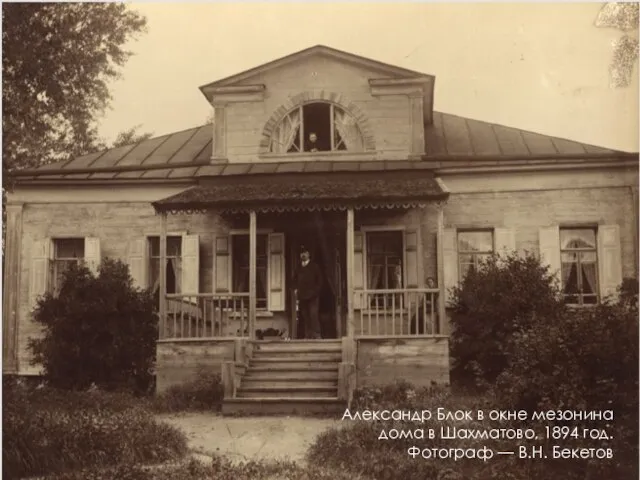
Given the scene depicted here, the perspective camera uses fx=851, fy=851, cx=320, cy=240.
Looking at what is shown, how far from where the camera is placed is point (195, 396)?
1284cm

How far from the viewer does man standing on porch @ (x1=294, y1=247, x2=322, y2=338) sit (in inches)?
562

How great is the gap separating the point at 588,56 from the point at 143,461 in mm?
7417

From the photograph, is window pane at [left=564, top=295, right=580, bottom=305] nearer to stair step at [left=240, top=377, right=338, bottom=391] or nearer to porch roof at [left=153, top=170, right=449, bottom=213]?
porch roof at [left=153, top=170, right=449, bottom=213]

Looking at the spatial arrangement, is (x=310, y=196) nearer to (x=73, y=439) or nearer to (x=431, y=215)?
(x=431, y=215)

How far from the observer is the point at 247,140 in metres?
16.5

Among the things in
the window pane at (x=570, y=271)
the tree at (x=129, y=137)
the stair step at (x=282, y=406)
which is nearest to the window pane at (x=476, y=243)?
the window pane at (x=570, y=271)

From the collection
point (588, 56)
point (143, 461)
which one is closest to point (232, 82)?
point (588, 56)

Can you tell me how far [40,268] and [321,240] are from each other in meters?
5.17

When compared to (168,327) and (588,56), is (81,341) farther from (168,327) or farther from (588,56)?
(588,56)

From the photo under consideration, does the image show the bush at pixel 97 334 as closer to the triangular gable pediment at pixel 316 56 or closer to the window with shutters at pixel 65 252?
the window with shutters at pixel 65 252

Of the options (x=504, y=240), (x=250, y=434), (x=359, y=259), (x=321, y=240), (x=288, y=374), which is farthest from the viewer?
(x=321, y=240)

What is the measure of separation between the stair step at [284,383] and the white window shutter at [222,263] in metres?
3.50

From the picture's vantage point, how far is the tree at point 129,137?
49.0 ft

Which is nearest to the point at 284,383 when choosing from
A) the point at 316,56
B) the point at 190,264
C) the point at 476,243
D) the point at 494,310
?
the point at 494,310
